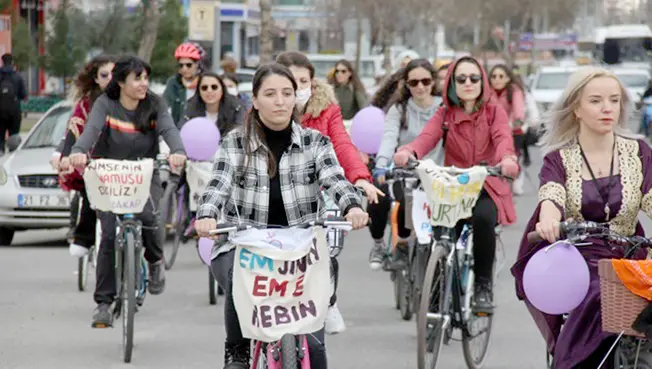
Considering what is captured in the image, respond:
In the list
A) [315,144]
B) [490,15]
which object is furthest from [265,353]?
[490,15]

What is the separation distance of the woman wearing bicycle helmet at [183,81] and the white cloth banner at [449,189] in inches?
260

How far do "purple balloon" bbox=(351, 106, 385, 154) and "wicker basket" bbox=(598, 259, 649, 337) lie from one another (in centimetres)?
586

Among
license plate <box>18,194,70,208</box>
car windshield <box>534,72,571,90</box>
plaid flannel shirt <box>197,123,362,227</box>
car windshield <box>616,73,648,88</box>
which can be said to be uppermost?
plaid flannel shirt <box>197,123,362,227</box>

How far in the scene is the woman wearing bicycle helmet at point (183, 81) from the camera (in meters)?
14.7

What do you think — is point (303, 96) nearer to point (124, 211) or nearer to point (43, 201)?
point (124, 211)

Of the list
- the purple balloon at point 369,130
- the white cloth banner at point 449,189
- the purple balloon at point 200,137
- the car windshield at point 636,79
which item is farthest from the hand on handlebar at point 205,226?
the car windshield at point 636,79

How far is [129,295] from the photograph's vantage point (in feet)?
29.4

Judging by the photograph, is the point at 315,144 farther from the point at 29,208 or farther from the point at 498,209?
the point at 29,208

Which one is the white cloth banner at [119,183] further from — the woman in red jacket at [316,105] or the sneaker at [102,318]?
the woman in red jacket at [316,105]

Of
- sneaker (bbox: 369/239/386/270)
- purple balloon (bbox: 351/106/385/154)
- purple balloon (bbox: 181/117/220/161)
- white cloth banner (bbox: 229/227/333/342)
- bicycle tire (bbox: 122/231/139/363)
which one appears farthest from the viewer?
purple balloon (bbox: 181/117/220/161)

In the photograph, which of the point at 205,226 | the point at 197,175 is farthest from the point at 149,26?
the point at 205,226

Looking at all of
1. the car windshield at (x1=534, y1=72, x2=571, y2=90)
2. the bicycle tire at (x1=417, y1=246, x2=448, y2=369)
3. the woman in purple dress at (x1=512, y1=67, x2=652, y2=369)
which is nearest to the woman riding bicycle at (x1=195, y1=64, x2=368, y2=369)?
the woman in purple dress at (x1=512, y1=67, x2=652, y2=369)

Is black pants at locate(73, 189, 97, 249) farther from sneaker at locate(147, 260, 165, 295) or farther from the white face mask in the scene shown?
the white face mask

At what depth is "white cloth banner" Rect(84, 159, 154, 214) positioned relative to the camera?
9.20 meters
